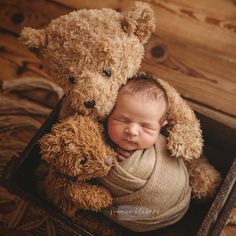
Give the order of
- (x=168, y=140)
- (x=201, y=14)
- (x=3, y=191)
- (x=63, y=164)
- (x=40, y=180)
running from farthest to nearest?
(x=201, y=14) < (x=3, y=191) < (x=40, y=180) < (x=168, y=140) < (x=63, y=164)

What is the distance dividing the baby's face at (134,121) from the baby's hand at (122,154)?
12 mm

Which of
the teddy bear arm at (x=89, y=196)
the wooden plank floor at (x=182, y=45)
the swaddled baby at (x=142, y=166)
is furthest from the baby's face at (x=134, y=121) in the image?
the wooden plank floor at (x=182, y=45)

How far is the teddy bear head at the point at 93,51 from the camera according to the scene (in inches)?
30.1

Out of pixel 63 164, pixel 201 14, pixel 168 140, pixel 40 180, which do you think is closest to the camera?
pixel 63 164

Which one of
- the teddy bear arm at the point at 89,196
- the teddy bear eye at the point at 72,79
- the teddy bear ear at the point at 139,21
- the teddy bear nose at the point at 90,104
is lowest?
the teddy bear arm at the point at 89,196

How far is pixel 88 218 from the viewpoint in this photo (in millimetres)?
913

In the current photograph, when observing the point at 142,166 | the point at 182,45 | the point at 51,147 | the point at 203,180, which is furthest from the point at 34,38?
the point at 182,45

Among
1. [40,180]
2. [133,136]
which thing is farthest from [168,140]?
[40,180]

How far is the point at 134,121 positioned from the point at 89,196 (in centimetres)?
17

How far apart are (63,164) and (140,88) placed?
21 cm

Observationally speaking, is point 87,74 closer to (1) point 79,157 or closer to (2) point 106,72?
(2) point 106,72

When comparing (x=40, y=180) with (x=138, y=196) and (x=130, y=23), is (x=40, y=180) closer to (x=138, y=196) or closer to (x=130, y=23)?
(x=138, y=196)

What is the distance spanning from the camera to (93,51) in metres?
0.77

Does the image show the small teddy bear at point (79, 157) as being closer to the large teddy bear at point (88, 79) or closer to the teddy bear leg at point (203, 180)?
the large teddy bear at point (88, 79)
